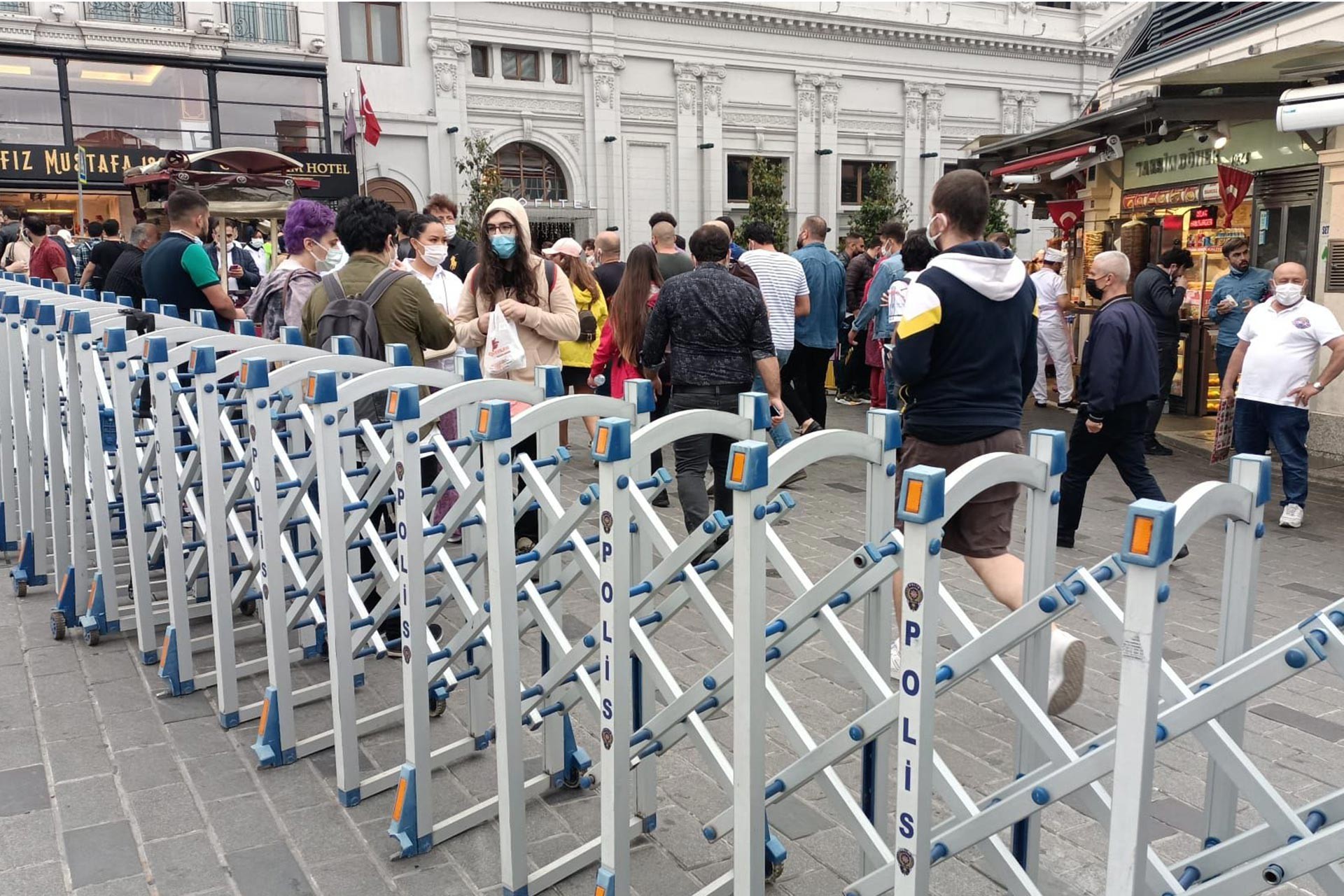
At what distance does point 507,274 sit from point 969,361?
9.28ft

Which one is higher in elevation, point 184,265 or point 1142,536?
point 184,265

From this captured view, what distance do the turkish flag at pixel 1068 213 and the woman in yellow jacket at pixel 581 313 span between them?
9.12 metres

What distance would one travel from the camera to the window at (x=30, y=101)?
83.3ft

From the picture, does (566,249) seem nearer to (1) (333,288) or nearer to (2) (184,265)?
(2) (184,265)

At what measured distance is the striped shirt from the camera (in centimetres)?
849

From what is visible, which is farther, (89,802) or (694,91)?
(694,91)

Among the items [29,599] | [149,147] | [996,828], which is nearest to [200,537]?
[29,599]

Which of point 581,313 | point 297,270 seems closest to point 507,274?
point 297,270

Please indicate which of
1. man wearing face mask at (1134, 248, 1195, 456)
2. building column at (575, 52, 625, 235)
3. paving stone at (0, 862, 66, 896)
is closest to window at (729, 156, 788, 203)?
building column at (575, 52, 625, 235)

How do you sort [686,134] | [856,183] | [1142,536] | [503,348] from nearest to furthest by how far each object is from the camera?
1. [1142,536]
2. [503,348]
3. [686,134]
4. [856,183]

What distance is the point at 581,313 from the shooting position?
859 cm

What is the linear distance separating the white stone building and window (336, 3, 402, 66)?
0.19 ft

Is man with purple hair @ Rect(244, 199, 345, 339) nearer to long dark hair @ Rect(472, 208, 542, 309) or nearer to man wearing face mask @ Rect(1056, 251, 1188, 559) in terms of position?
long dark hair @ Rect(472, 208, 542, 309)

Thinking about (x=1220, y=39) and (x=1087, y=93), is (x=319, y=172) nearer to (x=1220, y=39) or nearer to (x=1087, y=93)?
(x=1220, y=39)
